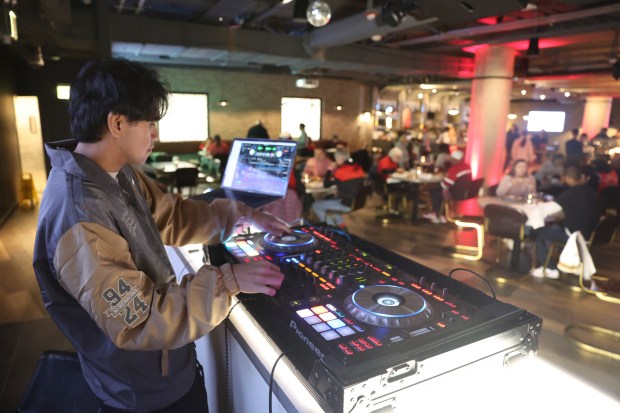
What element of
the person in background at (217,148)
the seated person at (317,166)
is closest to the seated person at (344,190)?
the seated person at (317,166)

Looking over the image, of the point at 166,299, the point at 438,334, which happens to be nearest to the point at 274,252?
the point at 166,299

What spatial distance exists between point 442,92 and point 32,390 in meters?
19.8

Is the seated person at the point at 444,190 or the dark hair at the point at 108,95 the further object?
the seated person at the point at 444,190

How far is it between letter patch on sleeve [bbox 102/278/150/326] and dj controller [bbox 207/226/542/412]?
0.30 meters

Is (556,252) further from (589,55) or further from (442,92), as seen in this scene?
(442,92)

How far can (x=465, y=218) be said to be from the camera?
17.7 ft

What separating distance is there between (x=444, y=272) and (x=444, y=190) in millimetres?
3144

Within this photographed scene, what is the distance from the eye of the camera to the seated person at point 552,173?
7289 mm

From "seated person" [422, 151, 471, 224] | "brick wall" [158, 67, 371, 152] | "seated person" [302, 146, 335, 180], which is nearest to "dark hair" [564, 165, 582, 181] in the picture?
"seated person" [422, 151, 471, 224]

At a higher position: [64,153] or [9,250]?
[64,153]

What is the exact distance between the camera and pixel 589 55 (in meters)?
10.9

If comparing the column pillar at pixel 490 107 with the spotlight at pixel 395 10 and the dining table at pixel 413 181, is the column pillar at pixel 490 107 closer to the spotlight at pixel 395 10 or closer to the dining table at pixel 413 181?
the dining table at pixel 413 181

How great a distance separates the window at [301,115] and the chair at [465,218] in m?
9.10

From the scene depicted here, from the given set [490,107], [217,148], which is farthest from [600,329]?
[217,148]
